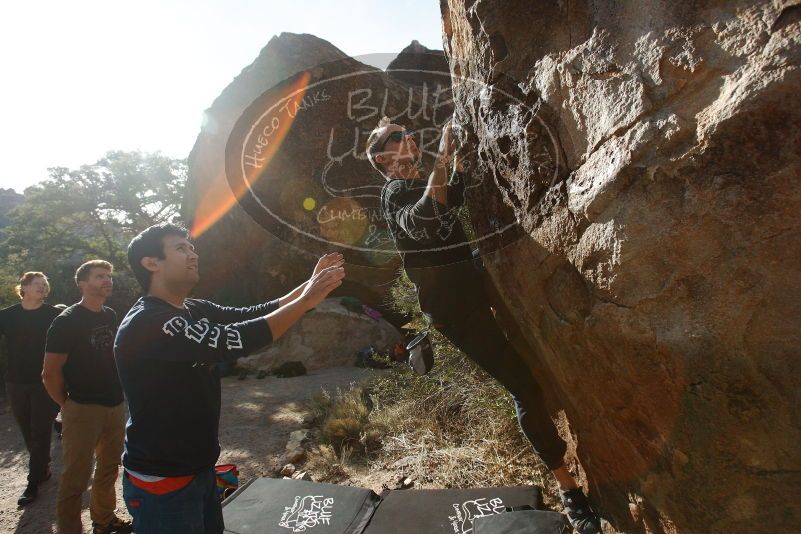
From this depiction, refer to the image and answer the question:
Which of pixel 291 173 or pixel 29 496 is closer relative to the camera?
pixel 29 496

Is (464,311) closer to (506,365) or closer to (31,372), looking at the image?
(506,365)

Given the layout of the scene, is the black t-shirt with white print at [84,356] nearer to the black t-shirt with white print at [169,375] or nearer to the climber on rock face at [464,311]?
the black t-shirt with white print at [169,375]

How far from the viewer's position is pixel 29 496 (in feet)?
13.5

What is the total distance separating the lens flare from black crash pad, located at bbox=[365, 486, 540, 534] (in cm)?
965

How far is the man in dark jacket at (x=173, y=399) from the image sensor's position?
178cm

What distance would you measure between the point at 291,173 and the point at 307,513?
982 centimetres

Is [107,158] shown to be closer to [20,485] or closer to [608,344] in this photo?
[20,485]

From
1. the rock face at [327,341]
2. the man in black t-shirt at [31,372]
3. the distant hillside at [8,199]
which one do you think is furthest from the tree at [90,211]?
the distant hillside at [8,199]

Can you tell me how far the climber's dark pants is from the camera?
7.16ft

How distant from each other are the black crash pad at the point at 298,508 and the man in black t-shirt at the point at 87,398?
3.10 ft

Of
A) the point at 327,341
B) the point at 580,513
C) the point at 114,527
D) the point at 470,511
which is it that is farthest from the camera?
the point at 327,341

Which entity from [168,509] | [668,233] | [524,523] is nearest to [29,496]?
[168,509]

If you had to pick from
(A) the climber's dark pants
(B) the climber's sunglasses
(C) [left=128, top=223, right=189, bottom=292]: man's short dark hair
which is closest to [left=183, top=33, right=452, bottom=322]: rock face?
(B) the climber's sunglasses

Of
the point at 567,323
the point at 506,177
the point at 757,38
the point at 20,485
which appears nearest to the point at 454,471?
the point at 567,323
